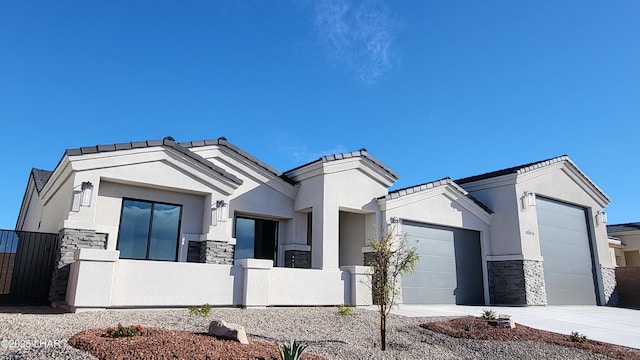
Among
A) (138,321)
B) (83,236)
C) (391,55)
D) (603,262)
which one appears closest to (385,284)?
(138,321)

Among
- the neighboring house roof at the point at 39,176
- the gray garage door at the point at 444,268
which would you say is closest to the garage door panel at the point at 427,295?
the gray garage door at the point at 444,268

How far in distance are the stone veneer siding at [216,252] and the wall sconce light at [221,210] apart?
2.32 ft

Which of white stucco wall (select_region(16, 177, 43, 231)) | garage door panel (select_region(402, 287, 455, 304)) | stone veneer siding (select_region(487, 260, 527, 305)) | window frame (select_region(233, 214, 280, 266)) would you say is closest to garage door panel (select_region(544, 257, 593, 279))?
stone veneer siding (select_region(487, 260, 527, 305))

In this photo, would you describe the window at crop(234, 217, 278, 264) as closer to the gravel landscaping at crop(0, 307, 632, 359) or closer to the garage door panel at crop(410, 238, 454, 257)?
the gravel landscaping at crop(0, 307, 632, 359)

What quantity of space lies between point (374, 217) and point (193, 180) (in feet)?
20.3

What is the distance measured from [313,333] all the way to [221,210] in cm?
573

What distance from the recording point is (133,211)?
39.2 ft

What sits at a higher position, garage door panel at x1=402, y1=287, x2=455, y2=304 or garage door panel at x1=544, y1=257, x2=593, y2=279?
garage door panel at x1=544, y1=257, x2=593, y2=279

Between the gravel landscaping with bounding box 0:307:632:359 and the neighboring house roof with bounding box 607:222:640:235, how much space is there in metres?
24.0

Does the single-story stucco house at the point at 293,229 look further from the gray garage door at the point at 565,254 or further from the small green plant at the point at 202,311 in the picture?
the small green plant at the point at 202,311

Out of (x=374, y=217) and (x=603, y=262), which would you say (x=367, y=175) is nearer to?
(x=374, y=217)

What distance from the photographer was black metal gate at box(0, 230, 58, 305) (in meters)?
10.9

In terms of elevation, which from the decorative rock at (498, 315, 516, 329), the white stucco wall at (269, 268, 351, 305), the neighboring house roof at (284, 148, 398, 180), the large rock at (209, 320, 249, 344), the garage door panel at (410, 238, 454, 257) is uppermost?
the neighboring house roof at (284, 148, 398, 180)

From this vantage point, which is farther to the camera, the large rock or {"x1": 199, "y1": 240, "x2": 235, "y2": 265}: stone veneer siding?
{"x1": 199, "y1": 240, "x2": 235, "y2": 265}: stone veneer siding
